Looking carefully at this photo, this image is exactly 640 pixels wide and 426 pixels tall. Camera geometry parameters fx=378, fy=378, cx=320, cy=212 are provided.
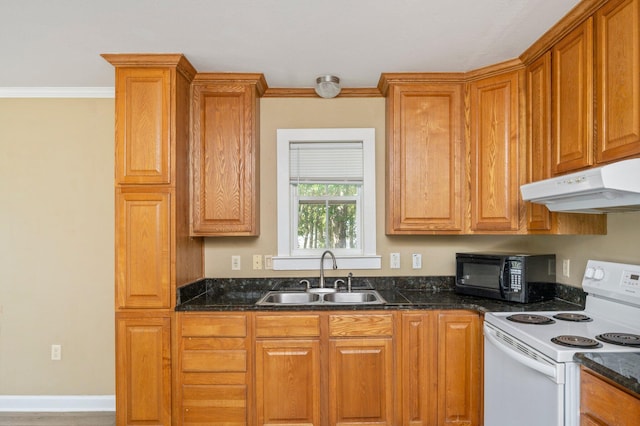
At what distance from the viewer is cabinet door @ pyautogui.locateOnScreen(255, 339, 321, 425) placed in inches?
90.6

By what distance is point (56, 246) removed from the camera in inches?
114

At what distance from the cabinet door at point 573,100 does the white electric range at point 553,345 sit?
616 mm

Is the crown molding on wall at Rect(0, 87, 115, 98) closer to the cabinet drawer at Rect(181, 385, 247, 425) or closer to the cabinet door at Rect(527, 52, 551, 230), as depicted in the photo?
the cabinet drawer at Rect(181, 385, 247, 425)

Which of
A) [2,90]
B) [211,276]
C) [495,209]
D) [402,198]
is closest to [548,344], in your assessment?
[495,209]

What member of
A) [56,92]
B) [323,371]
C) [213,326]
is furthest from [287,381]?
[56,92]

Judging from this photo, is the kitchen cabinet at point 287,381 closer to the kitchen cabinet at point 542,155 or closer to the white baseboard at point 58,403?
the white baseboard at point 58,403

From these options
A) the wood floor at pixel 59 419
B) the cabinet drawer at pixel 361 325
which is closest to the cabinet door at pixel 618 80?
the cabinet drawer at pixel 361 325

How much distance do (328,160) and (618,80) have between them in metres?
1.82

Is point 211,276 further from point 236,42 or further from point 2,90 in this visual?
point 2,90

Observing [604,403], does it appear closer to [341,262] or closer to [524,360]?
[524,360]

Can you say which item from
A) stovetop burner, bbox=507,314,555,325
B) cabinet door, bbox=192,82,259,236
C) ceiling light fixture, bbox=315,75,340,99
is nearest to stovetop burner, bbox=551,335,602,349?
stovetop burner, bbox=507,314,555,325

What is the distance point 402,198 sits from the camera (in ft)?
8.70

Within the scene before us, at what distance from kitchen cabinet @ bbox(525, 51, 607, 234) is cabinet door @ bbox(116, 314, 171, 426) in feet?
7.70

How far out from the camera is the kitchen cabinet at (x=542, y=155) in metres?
2.17
